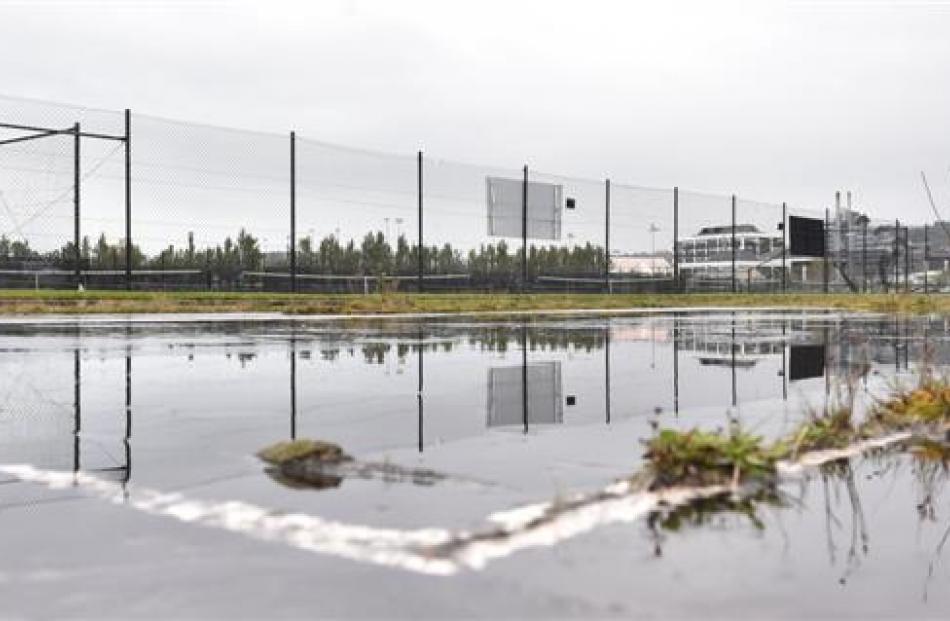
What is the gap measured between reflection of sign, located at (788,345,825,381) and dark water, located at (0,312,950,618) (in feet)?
0.41

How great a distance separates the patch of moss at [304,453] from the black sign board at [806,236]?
122 feet

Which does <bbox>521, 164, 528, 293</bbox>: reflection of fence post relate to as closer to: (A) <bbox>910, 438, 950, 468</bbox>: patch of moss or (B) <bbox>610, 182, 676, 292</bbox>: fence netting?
(B) <bbox>610, 182, 676, 292</bbox>: fence netting

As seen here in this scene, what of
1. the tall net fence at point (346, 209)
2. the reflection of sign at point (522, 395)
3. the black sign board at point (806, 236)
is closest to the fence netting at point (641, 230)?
the black sign board at point (806, 236)

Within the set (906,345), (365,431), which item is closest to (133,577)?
(365,431)

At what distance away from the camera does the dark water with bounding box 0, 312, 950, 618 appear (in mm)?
2490

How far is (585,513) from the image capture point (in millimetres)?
3279

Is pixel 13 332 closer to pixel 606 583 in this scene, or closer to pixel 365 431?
pixel 365 431

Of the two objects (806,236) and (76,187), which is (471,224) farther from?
(806,236)

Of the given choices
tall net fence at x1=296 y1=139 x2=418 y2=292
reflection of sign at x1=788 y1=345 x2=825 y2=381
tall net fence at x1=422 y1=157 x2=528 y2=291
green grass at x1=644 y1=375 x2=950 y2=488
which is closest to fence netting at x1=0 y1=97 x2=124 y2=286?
tall net fence at x1=296 y1=139 x2=418 y2=292

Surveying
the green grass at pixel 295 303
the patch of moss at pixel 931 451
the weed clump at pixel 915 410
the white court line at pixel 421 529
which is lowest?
the white court line at pixel 421 529

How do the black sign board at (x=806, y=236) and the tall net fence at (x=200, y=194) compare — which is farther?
the black sign board at (x=806, y=236)

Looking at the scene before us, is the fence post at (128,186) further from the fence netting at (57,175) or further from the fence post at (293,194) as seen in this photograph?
the fence post at (293,194)

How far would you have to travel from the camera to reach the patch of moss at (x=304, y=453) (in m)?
4.20

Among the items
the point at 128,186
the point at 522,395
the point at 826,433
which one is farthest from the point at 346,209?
the point at 826,433
